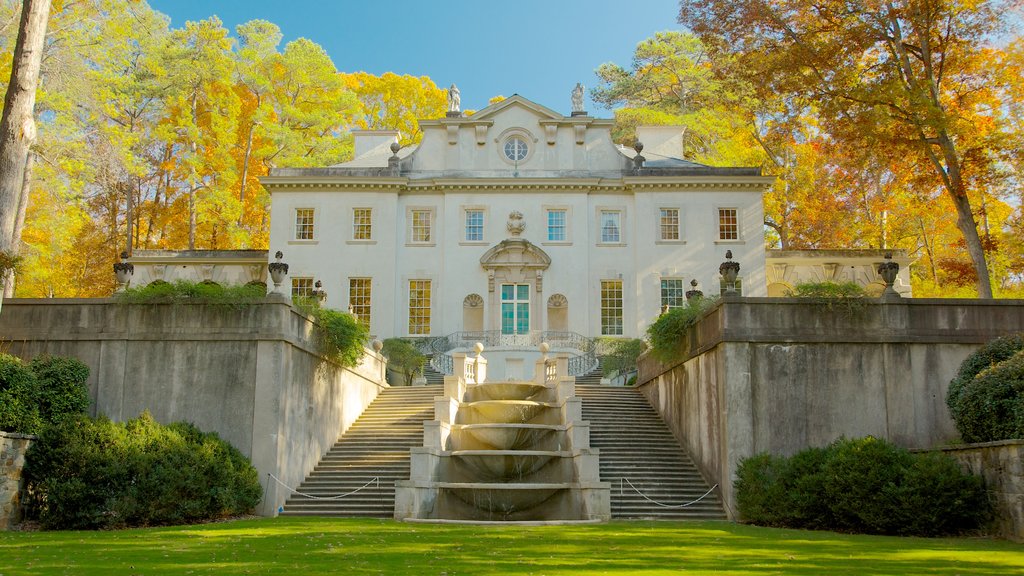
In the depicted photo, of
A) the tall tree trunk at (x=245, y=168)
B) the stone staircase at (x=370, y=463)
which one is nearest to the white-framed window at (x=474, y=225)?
the tall tree trunk at (x=245, y=168)

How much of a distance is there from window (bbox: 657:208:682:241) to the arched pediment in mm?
4444

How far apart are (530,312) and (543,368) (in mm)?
10986

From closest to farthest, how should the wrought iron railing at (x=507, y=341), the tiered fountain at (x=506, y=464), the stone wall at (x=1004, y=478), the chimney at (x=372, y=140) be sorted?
1. the stone wall at (x=1004, y=478)
2. the tiered fountain at (x=506, y=464)
3. the wrought iron railing at (x=507, y=341)
4. the chimney at (x=372, y=140)

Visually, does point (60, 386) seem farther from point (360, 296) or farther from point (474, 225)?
point (474, 225)

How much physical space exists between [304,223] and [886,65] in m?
22.1

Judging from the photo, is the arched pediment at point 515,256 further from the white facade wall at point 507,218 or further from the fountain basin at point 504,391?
the fountain basin at point 504,391

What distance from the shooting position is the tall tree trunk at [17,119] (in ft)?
54.2

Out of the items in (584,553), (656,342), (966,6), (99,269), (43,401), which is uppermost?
(966,6)

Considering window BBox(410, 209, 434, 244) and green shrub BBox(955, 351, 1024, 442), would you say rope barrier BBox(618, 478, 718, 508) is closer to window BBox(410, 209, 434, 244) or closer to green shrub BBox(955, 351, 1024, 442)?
green shrub BBox(955, 351, 1024, 442)

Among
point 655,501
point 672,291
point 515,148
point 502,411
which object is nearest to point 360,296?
point 515,148

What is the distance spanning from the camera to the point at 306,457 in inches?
757

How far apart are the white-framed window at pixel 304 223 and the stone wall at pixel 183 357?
58.6 ft

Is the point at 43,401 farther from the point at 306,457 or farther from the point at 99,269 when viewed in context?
the point at 99,269

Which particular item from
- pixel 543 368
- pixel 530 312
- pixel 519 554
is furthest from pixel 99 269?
pixel 519 554
